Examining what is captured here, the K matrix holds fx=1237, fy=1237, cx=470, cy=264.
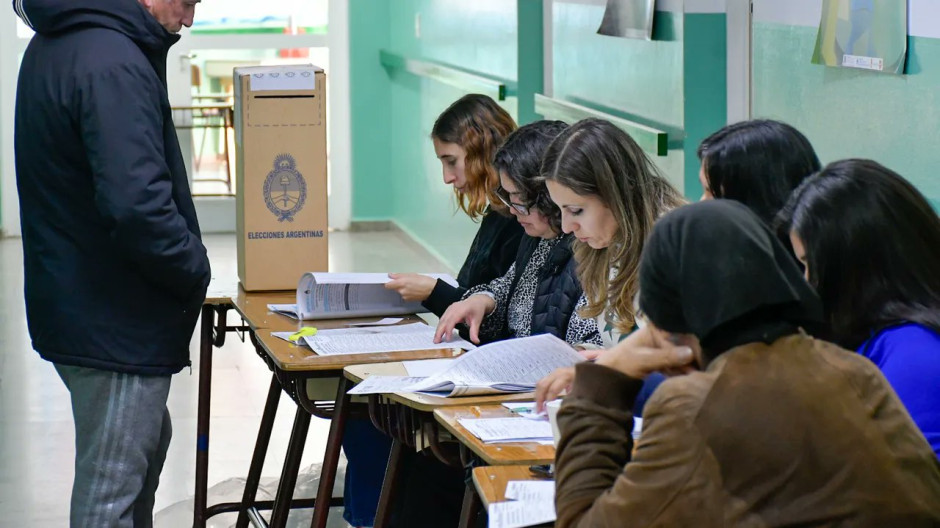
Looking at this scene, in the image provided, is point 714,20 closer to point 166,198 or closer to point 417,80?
point 166,198

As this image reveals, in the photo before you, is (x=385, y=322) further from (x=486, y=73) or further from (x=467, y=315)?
(x=486, y=73)

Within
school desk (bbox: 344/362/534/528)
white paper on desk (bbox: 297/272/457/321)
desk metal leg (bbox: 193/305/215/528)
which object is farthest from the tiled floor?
school desk (bbox: 344/362/534/528)

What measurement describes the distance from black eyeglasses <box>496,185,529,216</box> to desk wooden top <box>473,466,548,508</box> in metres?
1.03

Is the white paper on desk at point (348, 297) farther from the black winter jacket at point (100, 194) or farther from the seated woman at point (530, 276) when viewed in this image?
the black winter jacket at point (100, 194)

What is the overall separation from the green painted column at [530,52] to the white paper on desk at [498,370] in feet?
10.2

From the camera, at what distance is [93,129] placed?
255 cm

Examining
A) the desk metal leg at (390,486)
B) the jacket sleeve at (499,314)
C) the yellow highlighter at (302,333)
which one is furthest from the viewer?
the jacket sleeve at (499,314)

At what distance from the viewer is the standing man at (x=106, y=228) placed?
257cm

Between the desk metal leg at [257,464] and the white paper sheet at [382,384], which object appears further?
the desk metal leg at [257,464]

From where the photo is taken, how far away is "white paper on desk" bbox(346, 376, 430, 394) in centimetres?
244

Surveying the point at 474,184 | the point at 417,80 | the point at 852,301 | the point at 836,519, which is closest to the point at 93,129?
the point at 474,184

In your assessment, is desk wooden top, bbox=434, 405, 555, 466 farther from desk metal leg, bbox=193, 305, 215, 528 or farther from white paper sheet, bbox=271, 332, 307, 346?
desk metal leg, bbox=193, 305, 215, 528

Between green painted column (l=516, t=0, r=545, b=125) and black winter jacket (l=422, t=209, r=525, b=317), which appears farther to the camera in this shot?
green painted column (l=516, t=0, r=545, b=125)

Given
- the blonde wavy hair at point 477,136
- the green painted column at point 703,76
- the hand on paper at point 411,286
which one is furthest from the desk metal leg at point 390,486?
the green painted column at point 703,76
